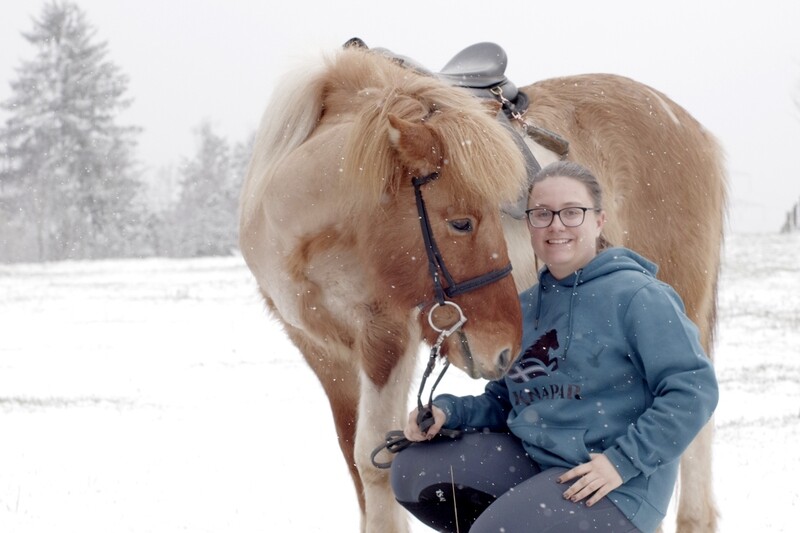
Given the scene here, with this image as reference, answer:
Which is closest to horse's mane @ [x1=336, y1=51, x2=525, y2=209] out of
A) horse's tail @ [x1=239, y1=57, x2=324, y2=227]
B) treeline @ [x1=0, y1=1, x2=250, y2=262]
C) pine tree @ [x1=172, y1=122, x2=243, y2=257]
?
horse's tail @ [x1=239, y1=57, x2=324, y2=227]

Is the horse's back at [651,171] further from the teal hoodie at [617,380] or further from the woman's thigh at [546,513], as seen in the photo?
the woman's thigh at [546,513]

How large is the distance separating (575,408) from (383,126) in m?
1.02

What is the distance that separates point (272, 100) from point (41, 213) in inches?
1255

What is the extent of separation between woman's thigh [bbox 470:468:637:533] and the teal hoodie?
4 cm

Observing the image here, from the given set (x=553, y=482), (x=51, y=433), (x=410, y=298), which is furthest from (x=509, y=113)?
(x=51, y=433)

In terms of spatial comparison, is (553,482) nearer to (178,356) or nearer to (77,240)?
(178,356)

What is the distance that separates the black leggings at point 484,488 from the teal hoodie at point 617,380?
0.06 m

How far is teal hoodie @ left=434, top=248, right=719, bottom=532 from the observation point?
1.74 m

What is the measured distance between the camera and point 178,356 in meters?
9.56

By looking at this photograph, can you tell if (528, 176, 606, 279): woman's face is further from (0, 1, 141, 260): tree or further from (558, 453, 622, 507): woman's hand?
(0, 1, 141, 260): tree

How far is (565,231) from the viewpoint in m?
2.01

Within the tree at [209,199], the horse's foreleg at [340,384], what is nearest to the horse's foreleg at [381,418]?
the horse's foreleg at [340,384]

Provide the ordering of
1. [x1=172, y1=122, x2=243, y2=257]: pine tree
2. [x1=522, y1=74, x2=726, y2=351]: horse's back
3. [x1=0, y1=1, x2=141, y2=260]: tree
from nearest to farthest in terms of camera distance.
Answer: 1. [x1=522, y1=74, x2=726, y2=351]: horse's back
2. [x1=0, y1=1, x2=141, y2=260]: tree
3. [x1=172, y1=122, x2=243, y2=257]: pine tree

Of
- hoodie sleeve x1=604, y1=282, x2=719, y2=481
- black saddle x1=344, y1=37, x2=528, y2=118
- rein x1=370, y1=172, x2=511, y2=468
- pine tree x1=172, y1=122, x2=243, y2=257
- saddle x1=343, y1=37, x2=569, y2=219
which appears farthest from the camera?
pine tree x1=172, y1=122, x2=243, y2=257
